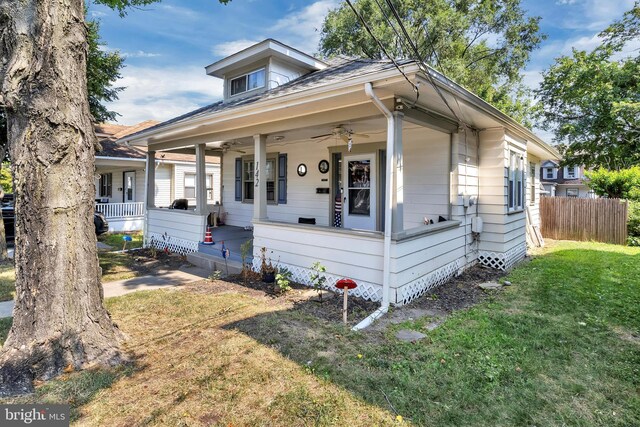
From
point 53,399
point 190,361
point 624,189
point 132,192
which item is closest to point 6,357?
point 53,399

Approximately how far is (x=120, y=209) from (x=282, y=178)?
829cm

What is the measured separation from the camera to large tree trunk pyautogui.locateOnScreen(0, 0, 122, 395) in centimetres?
290

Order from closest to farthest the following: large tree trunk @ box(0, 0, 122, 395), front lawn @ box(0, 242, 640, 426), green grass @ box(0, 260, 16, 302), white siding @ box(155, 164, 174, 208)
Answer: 1. front lawn @ box(0, 242, 640, 426)
2. large tree trunk @ box(0, 0, 122, 395)
3. green grass @ box(0, 260, 16, 302)
4. white siding @ box(155, 164, 174, 208)

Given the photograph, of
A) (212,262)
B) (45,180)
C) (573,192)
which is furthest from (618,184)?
(573,192)

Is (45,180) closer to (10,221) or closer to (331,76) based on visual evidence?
(331,76)

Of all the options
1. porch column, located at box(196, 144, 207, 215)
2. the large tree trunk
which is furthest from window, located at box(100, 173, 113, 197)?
the large tree trunk

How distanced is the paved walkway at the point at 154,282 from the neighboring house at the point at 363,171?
1.12m

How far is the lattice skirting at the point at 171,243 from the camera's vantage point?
8312 mm

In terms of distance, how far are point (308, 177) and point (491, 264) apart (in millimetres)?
4643

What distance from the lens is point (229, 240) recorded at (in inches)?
333

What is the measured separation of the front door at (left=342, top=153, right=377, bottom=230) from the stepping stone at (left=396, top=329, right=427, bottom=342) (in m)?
3.66

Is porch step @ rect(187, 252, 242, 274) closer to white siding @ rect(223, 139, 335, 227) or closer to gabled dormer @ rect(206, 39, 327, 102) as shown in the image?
white siding @ rect(223, 139, 335, 227)

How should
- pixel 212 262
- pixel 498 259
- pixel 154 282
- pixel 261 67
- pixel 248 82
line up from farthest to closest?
pixel 248 82 → pixel 261 67 → pixel 212 262 → pixel 498 259 → pixel 154 282

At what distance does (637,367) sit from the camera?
3.17 metres
